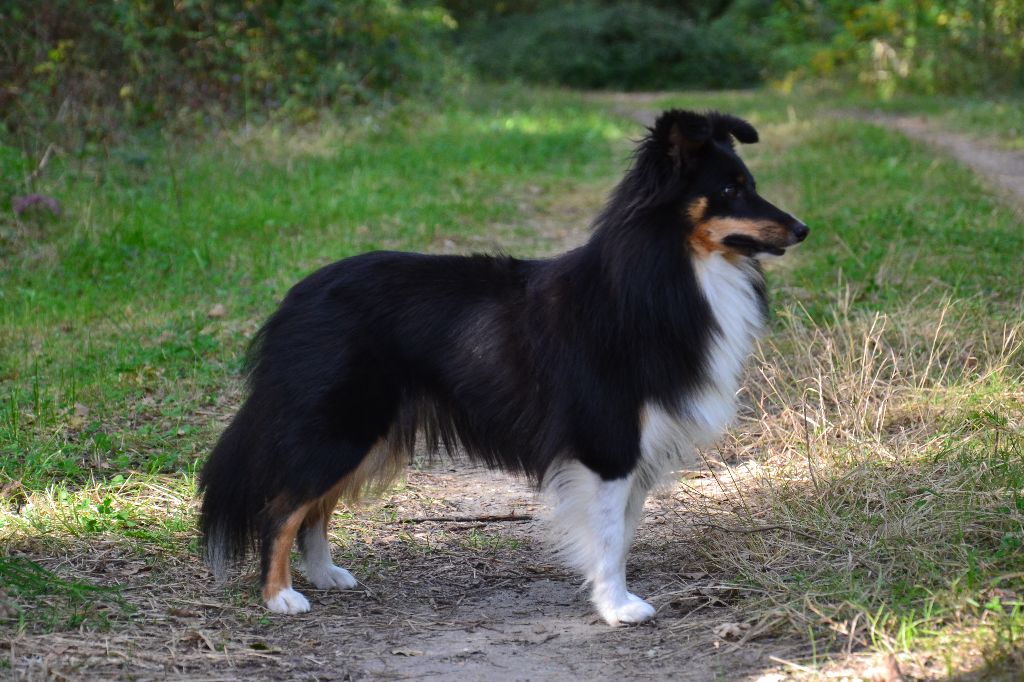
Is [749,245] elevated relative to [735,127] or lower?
lower

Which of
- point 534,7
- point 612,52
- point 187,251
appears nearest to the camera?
point 187,251

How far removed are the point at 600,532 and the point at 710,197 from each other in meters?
1.21

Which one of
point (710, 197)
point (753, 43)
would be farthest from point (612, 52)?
point (710, 197)

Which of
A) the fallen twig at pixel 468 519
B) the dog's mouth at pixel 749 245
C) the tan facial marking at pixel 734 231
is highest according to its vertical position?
the tan facial marking at pixel 734 231

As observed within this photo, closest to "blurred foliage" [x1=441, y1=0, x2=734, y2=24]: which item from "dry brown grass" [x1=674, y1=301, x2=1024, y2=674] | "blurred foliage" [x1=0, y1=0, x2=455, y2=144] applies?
"blurred foliage" [x1=0, y1=0, x2=455, y2=144]

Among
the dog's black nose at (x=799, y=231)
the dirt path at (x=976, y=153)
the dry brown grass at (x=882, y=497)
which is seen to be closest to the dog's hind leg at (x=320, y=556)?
the dry brown grass at (x=882, y=497)

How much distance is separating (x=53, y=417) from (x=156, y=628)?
2.08 metres

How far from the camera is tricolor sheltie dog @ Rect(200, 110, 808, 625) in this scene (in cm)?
382

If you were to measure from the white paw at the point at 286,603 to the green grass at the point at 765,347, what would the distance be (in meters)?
0.55

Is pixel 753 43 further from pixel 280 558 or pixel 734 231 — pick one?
pixel 280 558

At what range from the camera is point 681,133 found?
373cm

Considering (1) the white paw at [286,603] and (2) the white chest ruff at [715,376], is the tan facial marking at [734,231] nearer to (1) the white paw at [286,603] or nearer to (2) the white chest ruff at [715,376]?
(2) the white chest ruff at [715,376]

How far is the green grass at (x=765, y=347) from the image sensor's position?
383cm

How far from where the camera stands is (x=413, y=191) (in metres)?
10.8
